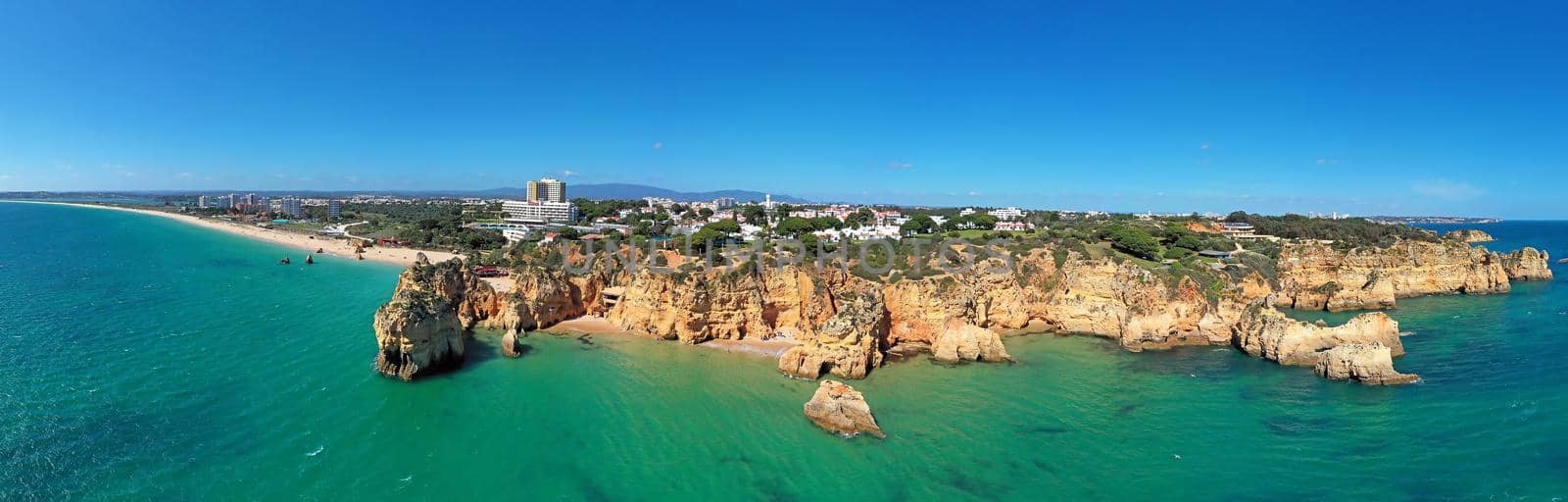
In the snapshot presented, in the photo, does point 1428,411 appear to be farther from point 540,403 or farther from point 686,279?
point 540,403

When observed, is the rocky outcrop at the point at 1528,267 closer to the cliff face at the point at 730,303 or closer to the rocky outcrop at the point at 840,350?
the cliff face at the point at 730,303

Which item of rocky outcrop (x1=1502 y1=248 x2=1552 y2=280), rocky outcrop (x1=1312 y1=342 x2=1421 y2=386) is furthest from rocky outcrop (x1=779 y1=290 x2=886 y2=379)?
rocky outcrop (x1=1502 y1=248 x2=1552 y2=280)

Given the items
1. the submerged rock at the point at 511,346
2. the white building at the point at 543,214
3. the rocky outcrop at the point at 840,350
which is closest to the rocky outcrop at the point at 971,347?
the rocky outcrop at the point at 840,350

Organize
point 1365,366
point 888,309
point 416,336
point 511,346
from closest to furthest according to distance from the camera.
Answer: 1. point 416,336
2. point 1365,366
3. point 511,346
4. point 888,309

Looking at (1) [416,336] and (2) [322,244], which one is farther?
(2) [322,244]

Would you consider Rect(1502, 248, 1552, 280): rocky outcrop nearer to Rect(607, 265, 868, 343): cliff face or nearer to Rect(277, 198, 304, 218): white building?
Rect(607, 265, 868, 343): cliff face

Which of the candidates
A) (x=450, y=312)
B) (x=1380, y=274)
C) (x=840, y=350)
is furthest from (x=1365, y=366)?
(x=450, y=312)

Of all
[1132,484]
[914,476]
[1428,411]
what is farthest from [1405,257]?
[914,476]

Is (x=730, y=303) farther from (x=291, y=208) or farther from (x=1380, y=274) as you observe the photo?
(x=291, y=208)
